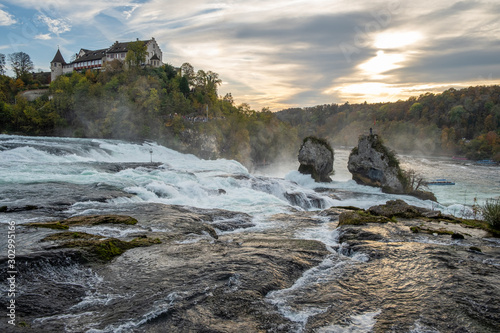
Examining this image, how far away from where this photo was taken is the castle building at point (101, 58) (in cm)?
8119

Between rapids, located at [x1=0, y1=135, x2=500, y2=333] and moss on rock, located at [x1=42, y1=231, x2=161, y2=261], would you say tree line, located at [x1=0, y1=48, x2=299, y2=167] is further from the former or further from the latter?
moss on rock, located at [x1=42, y1=231, x2=161, y2=261]

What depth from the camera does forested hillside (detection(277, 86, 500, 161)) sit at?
101 m

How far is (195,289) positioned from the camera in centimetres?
698

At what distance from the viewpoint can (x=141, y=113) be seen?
Answer: 6066cm

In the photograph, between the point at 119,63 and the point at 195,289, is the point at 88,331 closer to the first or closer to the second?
the point at 195,289

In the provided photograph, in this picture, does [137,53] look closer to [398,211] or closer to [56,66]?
[56,66]

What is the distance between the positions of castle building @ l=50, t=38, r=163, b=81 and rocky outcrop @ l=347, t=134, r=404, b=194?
6055 centimetres

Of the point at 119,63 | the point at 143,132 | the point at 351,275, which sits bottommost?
the point at 351,275

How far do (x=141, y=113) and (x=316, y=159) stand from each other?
3648 cm

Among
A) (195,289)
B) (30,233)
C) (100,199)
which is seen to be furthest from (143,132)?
(195,289)

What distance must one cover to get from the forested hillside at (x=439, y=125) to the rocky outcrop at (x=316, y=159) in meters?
57.0

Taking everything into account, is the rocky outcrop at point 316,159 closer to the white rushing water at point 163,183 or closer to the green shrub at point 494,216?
the white rushing water at point 163,183

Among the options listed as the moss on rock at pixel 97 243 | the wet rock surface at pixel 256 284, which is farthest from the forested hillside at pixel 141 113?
the wet rock surface at pixel 256 284

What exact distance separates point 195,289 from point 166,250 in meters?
2.93
